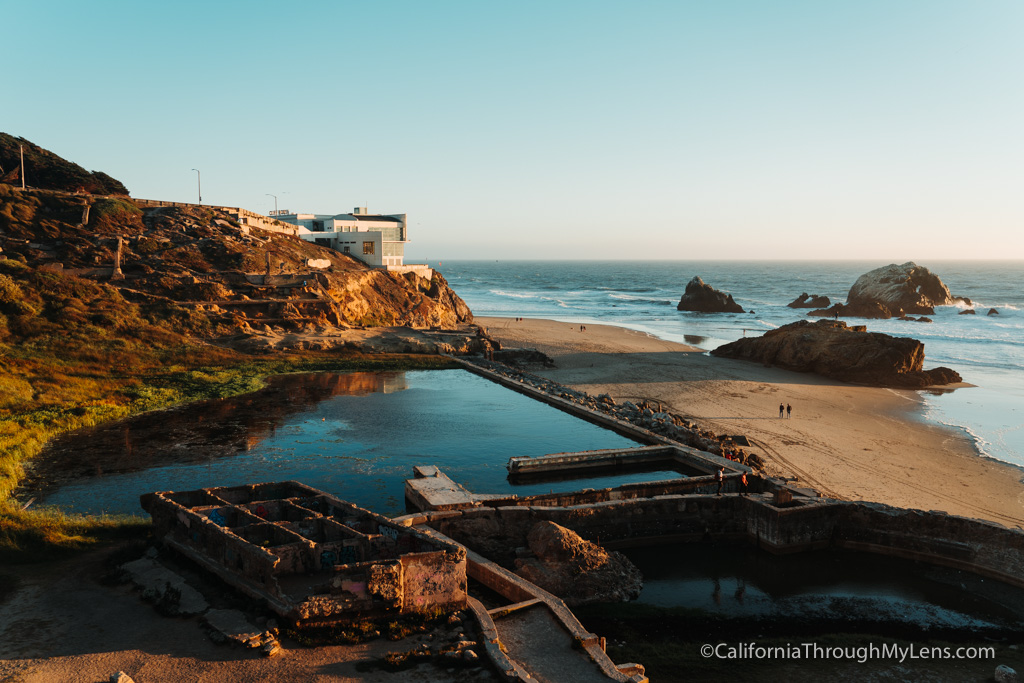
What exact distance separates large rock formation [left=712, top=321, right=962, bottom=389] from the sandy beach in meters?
1.77

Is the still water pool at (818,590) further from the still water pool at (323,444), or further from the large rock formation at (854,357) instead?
the large rock formation at (854,357)

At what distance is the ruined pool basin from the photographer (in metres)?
12.9

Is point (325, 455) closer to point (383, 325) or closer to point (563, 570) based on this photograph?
point (563, 570)

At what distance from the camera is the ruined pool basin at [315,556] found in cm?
1293

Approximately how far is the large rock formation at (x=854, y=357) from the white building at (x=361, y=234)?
4398 cm

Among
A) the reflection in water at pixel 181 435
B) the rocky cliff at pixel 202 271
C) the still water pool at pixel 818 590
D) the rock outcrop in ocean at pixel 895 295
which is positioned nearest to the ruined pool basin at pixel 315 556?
the still water pool at pixel 818 590

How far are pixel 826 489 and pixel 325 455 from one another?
19.9 meters

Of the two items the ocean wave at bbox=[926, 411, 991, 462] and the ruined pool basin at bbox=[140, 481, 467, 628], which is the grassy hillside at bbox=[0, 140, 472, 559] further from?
the ocean wave at bbox=[926, 411, 991, 462]

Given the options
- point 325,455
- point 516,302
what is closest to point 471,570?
point 325,455

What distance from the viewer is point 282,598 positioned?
42.4 feet

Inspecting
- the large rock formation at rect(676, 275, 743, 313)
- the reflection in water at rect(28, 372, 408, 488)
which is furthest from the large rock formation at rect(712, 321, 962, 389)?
the large rock formation at rect(676, 275, 743, 313)

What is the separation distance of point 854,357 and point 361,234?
181 feet

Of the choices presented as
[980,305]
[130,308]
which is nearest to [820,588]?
[130,308]

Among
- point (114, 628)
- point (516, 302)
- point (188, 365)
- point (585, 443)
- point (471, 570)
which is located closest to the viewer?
point (114, 628)
